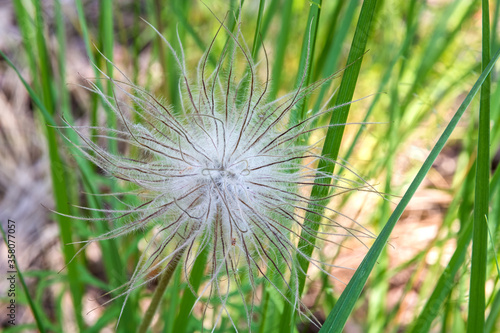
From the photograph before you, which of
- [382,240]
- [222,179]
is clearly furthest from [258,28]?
[382,240]

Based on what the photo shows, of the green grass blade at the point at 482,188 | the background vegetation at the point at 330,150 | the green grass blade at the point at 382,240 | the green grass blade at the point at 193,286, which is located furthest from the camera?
the background vegetation at the point at 330,150

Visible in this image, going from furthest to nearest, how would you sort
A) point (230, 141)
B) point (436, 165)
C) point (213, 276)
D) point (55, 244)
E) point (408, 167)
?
1. point (436, 165)
2. point (408, 167)
3. point (55, 244)
4. point (230, 141)
5. point (213, 276)

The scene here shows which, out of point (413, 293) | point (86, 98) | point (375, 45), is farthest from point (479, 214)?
point (86, 98)

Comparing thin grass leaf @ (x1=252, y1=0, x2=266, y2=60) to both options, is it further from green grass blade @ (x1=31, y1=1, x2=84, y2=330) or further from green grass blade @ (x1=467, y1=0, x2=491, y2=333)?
green grass blade @ (x1=31, y1=1, x2=84, y2=330)

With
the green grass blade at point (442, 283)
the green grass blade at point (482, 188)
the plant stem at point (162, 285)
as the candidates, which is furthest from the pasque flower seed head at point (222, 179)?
the green grass blade at point (442, 283)

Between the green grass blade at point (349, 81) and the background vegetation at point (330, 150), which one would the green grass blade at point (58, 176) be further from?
the green grass blade at point (349, 81)

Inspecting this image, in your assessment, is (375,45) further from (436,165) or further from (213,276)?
(213,276)

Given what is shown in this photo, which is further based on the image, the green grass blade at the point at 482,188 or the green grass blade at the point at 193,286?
the green grass blade at the point at 193,286

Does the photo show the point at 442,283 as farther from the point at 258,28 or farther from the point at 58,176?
the point at 58,176
